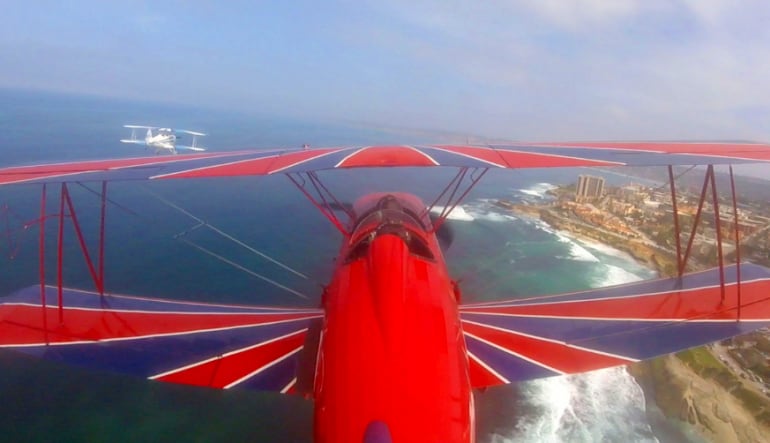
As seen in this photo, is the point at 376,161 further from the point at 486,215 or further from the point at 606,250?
the point at 486,215

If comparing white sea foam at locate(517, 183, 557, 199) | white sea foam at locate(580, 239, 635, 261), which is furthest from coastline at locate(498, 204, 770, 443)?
white sea foam at locate(517, 183, 557, 199)

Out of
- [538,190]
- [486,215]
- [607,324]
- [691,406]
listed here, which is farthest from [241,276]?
[538,190]

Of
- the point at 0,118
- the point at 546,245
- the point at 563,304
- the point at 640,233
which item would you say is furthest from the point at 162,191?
the point at 0,118

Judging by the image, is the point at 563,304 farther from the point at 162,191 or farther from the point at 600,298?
the point at 162,191

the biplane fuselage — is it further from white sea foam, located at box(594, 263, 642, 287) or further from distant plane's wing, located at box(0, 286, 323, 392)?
white sea foam, located at box(594, 263, 642, 287)

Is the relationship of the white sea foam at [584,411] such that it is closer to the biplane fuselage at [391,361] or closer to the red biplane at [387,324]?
the red biplane at [387,324]

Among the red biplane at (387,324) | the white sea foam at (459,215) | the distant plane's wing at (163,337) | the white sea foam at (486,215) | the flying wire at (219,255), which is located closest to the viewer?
the red biplane at (387,324)

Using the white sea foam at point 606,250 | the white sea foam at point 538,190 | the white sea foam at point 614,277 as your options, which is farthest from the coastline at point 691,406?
the white sea foam at point 538,190
